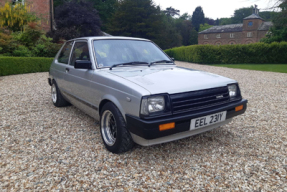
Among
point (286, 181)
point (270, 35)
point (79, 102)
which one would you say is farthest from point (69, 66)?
point (270, 35)

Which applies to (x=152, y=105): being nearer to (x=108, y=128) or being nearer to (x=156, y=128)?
(x=156, y=128)

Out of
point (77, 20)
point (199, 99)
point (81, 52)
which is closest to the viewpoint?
point (199, 99)

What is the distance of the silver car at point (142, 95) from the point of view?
2486mm

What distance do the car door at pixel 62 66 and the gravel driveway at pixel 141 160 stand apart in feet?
2.65

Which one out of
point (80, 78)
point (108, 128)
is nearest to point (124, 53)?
point (80, 78)

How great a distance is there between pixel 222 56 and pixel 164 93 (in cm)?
2176

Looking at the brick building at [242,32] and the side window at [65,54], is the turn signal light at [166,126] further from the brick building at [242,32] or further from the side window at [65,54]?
the brick building at [242,32]

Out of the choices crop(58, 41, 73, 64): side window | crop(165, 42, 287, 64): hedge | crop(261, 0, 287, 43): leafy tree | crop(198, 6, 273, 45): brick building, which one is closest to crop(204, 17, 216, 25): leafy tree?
crop(198, 6, 273, 45): brick building

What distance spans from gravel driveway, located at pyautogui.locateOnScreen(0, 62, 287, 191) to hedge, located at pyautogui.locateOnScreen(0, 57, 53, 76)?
26.6 ft

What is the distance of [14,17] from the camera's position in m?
14.7

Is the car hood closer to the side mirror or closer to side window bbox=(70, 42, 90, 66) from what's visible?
the side mirror

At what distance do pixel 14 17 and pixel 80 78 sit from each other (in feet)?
46.5

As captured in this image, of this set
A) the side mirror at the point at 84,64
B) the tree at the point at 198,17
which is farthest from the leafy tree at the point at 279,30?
the tree at the point at 198,17

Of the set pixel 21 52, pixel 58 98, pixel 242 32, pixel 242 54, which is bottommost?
pixel 58 98
